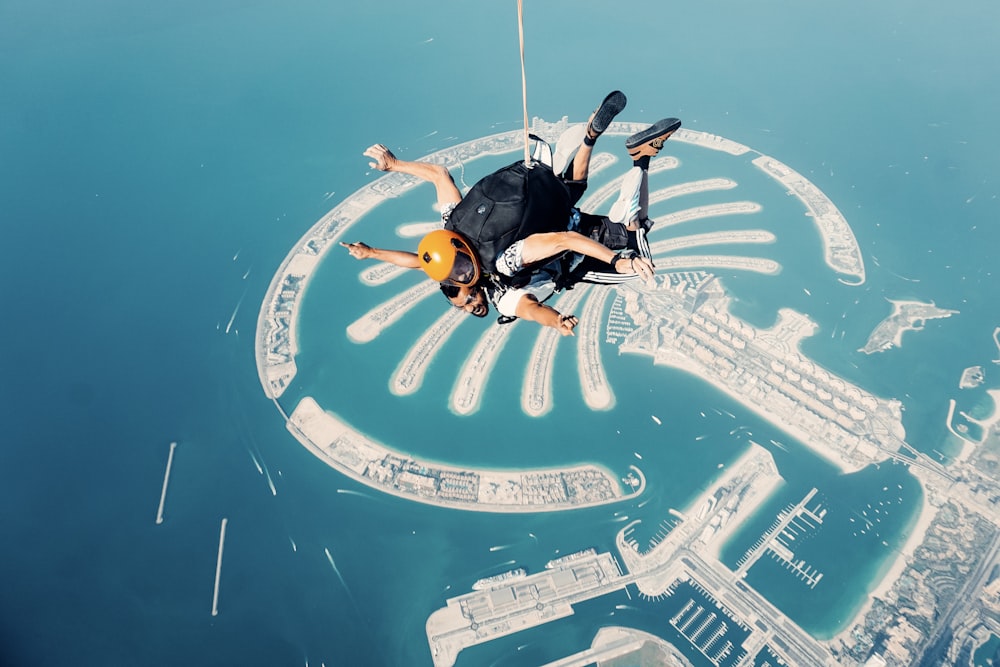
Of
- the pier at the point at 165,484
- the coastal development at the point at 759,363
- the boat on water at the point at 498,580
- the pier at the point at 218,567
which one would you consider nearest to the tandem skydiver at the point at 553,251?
the boat on water at the point at 498,580

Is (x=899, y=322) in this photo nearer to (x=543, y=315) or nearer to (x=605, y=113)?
(x=605, y=113)

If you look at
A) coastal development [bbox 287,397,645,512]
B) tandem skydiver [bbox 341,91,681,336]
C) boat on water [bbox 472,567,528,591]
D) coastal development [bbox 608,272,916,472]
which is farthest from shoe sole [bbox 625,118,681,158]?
coastal development [bbox 608,272,916,472]

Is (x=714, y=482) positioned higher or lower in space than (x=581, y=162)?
lower

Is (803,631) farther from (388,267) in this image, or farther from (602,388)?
(388,267)

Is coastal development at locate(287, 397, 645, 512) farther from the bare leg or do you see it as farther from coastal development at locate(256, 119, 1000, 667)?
the bare leg

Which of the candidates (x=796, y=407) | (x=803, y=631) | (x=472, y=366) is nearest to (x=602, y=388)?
(x=472, y=366)

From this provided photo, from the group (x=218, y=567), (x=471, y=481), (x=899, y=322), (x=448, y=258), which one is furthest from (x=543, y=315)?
(x=899, y=322)
